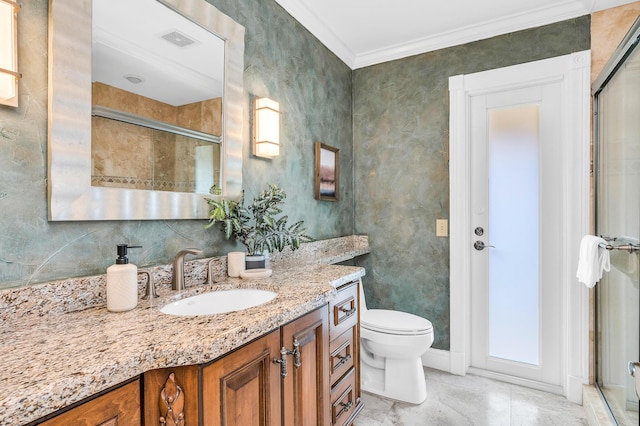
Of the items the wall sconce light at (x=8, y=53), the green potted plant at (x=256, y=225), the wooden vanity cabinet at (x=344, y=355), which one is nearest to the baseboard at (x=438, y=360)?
the wooden vanity cabinet at (x=344, y=355)

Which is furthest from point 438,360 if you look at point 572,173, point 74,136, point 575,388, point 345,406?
point 74,136

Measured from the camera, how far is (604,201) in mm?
1975

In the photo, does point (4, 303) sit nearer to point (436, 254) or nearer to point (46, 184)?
point (46, 184)

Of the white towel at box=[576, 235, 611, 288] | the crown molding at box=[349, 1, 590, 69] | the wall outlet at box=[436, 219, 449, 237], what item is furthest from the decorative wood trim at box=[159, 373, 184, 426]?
the crown molding at box=[349, 1, 590, 69]

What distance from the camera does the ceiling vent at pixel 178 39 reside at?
4.67 ft

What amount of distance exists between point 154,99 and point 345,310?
1.24m

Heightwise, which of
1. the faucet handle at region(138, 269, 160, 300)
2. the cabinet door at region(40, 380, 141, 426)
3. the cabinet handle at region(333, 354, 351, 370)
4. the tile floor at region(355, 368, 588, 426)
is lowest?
the tile floor at region(355, 368, 588, 426)

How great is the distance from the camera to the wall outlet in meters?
2.55

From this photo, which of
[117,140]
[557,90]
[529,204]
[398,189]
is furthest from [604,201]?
[117,140]

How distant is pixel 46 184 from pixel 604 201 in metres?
2.63

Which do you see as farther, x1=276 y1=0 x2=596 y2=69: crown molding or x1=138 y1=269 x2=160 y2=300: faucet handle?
x1=276 y1=0 x2=596 y2=69: crown molding

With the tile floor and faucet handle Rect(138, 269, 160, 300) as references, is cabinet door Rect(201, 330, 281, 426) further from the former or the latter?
the tile floor

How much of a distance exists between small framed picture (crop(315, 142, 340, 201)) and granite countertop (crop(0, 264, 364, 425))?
1293mm

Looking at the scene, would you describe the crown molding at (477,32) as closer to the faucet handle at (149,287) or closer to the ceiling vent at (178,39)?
the ceiling vent at (178,39)
